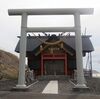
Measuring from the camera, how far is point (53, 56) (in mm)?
34156

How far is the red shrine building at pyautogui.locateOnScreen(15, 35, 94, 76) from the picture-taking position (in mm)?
34250

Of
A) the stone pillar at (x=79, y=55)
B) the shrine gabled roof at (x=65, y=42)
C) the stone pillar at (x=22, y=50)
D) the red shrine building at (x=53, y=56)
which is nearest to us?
the stone pillar at (x=79, y=55)

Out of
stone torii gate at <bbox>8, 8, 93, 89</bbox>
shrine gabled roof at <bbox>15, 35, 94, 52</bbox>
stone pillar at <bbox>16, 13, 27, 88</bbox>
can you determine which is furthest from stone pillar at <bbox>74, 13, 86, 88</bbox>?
shrine gabled roof at <bbox>15, 35, 94, 52</bbox>

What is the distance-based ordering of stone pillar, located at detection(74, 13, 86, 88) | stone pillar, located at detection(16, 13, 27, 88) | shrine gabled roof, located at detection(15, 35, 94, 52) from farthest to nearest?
shrine gabled roof, located at detection(15, 35, 94, 52), stone pillar, located at detection(16, 13, 27, 88), stone pillar, located at detection(74, 13, 86, 88)

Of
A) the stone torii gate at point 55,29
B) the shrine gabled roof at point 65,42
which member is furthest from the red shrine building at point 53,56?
the stone torii gate at point 55,29

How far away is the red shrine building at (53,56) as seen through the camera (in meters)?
34.2

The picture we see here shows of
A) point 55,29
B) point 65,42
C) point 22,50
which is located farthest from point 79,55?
point 65,42

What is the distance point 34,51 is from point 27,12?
17.3m

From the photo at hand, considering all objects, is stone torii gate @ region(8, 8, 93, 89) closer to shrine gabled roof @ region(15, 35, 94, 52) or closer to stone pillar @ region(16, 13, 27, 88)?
stone pillar @ region(16, 13, 27, 88)

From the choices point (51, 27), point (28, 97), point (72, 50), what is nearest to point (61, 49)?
point (72, 50)

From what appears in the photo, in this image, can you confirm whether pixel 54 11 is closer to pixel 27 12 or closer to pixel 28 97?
pixel 27 12

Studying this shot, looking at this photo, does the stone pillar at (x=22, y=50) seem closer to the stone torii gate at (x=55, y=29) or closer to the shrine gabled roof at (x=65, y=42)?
the stone torii gate at (x=55, y=29)

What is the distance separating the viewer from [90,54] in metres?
37.2

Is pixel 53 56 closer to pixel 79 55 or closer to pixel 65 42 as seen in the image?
pixel 65 42
